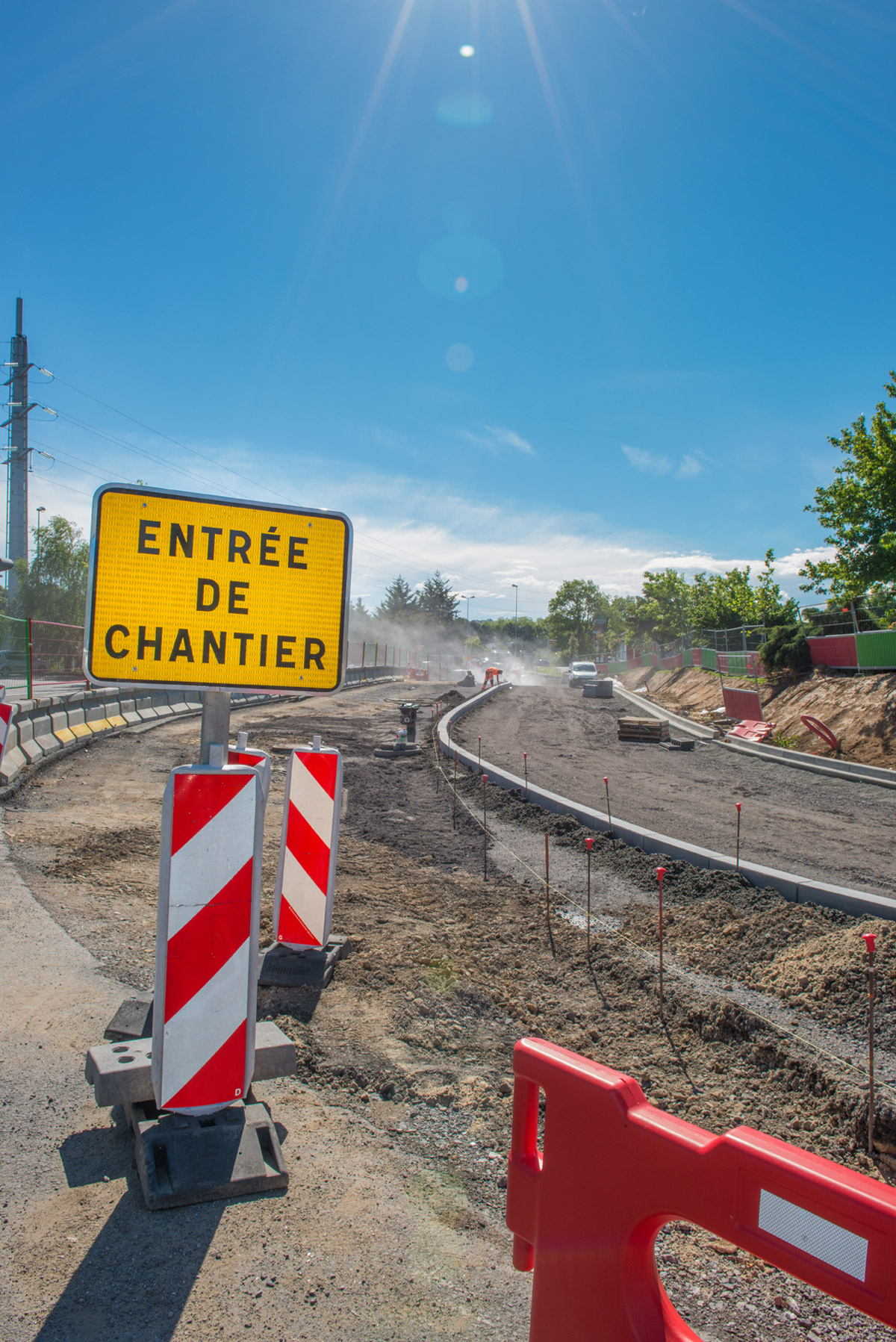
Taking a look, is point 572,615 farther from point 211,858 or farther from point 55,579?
point 211,858

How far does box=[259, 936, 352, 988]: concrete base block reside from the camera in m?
5.02

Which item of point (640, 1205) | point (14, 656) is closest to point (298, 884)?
point (640, 1205)

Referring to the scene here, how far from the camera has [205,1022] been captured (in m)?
3.17

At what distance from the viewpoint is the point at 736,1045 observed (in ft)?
15.2

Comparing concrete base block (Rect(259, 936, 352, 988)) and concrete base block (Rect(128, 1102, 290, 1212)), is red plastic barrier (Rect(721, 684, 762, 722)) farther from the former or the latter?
concrete base block (Rect(128, 1102, 290, 1212))

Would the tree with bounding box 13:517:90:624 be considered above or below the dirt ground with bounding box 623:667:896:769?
above

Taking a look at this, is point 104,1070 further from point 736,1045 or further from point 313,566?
point 736,1045

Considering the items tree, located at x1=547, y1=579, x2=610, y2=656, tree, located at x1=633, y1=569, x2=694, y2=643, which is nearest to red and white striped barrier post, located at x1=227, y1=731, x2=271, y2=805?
tree, located at x1=633, y1=569, x2=694, y2=643

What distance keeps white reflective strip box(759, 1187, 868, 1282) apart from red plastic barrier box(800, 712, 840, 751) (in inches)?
726

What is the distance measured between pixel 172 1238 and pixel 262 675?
2166 millimetres

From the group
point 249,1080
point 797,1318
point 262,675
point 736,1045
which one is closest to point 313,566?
point 262,675

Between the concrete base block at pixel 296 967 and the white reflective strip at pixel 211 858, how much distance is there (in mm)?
2144

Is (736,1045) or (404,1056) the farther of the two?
(736,1045)

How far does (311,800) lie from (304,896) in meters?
0.69
